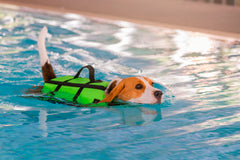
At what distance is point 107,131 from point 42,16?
6.17m

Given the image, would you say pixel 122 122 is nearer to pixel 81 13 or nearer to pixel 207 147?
pixel 207 147

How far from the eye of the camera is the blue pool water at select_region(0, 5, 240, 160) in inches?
99.6

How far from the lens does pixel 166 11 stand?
894 cm

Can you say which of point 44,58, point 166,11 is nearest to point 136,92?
point 44,58

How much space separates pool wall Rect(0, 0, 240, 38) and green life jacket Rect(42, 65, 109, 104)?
4.37 m

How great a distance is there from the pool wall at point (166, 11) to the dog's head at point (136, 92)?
4405 millimetres

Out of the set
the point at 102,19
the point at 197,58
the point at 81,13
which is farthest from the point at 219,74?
Answer: the point at 81,13

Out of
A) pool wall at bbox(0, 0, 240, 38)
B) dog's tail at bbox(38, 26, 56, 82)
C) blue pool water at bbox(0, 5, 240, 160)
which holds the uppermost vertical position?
pool wall at bbox(0, 0, 240, 38)

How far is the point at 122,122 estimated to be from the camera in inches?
117

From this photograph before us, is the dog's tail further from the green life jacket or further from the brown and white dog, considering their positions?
the brown and white dog

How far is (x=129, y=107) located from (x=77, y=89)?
443 mm

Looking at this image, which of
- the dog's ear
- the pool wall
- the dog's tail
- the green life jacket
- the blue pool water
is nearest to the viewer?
the blue pool water

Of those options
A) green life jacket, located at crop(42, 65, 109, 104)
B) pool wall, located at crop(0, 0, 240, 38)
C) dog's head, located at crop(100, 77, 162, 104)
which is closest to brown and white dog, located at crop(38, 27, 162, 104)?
dog's head, located at crop(100, 77, 162, 104)

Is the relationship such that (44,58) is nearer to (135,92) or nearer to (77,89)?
(77,89)
